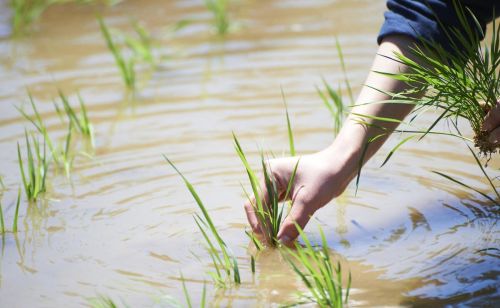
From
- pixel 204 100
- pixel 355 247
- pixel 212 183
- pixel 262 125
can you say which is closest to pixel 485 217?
pixel 355 247

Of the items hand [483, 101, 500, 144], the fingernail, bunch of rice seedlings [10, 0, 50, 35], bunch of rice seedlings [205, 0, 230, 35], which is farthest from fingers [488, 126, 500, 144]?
bunch of rice seedlings [10, 0, 50, 35]

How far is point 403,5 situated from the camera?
2.23 m

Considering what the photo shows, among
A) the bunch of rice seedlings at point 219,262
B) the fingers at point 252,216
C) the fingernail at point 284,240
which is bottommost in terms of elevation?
the bunch of rice seedlings at point 219,262

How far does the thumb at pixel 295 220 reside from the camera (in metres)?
2.18

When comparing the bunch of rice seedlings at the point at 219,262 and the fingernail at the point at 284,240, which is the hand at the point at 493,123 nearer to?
the fingernail at the point at 284,240

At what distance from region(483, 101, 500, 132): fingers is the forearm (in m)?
0.22

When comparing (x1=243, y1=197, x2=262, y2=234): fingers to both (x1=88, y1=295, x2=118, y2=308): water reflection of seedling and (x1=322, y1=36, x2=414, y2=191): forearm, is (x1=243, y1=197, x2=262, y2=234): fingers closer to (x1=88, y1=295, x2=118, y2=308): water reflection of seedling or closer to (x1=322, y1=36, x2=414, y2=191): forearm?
(x1=322, y1=36, x2=414, y2=191): forearm

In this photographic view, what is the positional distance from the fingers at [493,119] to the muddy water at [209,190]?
0.33 m

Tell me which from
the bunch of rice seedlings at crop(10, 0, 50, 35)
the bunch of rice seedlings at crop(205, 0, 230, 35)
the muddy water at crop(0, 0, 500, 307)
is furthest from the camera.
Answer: the bunch of rice seedlings at crop(10, 0, 50, 35)

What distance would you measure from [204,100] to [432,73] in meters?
1.69

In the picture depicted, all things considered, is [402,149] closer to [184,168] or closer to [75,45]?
[184,168]

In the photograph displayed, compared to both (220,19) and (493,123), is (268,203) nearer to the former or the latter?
(493,123)

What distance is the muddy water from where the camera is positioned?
6.91 feet

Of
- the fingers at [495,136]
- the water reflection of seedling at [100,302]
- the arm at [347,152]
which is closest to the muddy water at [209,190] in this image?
the water reflection of seedling at [100,302]
